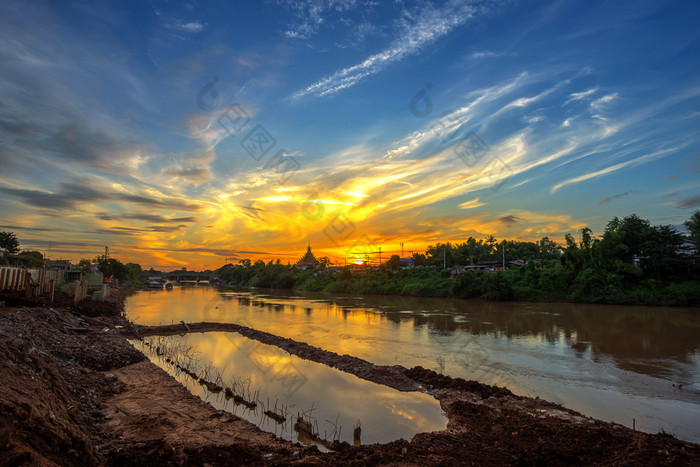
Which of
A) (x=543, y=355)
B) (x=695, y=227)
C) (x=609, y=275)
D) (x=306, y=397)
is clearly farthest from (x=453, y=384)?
(x=695, y=227)

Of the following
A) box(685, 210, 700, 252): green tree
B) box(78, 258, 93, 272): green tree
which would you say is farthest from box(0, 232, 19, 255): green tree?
box(685, 210, 700, 252): green tree

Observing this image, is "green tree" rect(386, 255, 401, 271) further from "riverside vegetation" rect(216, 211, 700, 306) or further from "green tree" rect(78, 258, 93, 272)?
"green tree" rect(78, 258, 93, 272)

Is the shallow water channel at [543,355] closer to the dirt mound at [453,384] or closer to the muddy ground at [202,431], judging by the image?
the dirt mound at [453,384]

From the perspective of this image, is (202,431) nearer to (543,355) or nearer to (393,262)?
(543,355)

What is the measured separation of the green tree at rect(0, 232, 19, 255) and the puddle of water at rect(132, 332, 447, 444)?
175 feet

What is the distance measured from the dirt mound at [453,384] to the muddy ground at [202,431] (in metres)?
0.04

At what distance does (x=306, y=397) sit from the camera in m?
9.23

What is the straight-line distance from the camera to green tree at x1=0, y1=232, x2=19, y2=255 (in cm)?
4988

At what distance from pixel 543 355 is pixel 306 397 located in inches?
400

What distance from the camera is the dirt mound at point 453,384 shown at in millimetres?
8820

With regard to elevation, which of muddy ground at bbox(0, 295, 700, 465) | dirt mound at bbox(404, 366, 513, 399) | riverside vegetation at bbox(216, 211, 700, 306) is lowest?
dirt mound at bbox(404, 366, 513, 399)

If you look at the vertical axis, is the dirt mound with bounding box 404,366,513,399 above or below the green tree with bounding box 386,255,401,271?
below

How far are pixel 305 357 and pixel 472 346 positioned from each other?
296 inches

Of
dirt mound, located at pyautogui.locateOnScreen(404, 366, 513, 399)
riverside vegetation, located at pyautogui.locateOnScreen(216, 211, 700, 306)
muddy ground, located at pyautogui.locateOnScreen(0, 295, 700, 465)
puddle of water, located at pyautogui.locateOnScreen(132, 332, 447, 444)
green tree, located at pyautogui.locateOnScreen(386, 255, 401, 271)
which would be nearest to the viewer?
muddy ground, located at pyautogui.locateOnScreen(0, 295, 700, 465)
